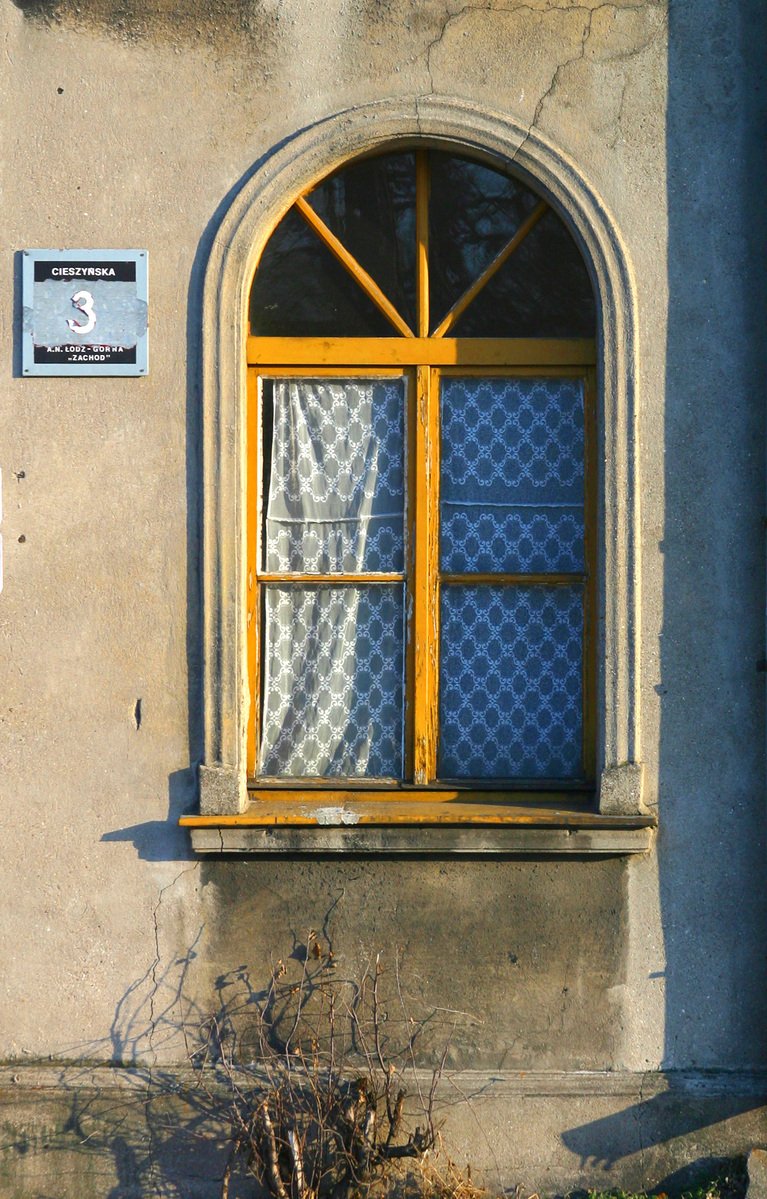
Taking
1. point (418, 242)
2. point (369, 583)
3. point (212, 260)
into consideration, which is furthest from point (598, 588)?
point (212, 260)

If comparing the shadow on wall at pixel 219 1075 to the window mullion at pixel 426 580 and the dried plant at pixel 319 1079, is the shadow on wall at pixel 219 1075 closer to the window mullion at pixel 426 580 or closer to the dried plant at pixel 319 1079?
the dried plant at pixel 319 1079

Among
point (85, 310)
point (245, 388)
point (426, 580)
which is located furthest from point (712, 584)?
point (85, 310)

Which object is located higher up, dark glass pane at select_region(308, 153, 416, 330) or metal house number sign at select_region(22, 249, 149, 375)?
dark glass pane at select_region(308, 153, 416, 330)

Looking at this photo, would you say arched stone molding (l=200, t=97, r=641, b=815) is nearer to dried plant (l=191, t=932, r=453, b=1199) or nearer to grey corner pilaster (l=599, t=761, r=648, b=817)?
grey corner pilaster (l=599, t=761, r=648, b=817)

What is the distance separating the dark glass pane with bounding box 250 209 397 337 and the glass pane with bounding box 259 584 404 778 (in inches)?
41.4

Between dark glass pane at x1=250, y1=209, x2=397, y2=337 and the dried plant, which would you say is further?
dark glass pane at x1=250, y1=209, x2=397, y2=337

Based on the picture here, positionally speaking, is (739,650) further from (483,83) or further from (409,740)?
(483,83)

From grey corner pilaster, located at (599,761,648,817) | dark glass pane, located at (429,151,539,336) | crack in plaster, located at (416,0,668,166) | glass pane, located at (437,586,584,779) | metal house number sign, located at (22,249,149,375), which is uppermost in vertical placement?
crack in plaster, located at (416,0,668,166)

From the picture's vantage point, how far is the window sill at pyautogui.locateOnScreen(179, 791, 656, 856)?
477 cm

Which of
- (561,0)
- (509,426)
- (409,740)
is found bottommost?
(409,740)

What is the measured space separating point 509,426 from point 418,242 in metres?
0.84

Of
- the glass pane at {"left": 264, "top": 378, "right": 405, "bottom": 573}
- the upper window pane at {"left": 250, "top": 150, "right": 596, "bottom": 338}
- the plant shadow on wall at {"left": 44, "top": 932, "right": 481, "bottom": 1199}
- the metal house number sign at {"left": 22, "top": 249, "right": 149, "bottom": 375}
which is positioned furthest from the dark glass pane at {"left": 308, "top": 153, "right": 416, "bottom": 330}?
the plant shadow on wall at {"left": 44, "top": 932, "right": 481, "bottom": 1199}

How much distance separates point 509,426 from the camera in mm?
5148

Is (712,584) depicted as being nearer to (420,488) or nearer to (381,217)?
(420,488)
